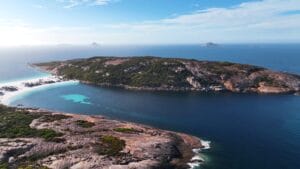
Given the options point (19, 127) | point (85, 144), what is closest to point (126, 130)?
point (85, 144)

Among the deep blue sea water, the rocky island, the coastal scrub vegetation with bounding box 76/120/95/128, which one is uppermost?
the rocky island

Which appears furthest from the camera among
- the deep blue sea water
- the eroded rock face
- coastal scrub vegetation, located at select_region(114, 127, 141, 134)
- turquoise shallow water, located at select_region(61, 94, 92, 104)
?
turquoise shallow water, located at select_region(61, 94, 92, 104)

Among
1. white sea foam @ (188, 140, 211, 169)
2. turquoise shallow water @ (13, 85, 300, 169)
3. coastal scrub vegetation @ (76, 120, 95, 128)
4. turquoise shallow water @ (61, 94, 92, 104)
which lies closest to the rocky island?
turquoise shallow water @ (13, 85, 300, 169)

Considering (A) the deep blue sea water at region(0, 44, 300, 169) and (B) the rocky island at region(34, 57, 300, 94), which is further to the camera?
(B) the rocky island at region(34, 57, 300, 94)

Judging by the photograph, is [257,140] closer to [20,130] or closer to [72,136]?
[72,136]

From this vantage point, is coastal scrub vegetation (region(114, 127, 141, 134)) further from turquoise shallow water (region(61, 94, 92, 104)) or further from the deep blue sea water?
turquoise shallow water (region(61, 94, 92, 104))

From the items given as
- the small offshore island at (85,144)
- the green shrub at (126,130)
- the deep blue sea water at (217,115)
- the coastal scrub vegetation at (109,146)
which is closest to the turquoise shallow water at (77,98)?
the deep blue sea water at (217,115)

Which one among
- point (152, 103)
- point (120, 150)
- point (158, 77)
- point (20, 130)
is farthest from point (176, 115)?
point (158, 77)
